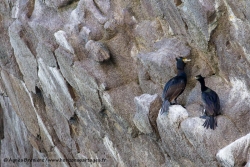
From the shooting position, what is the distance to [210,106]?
9695mm

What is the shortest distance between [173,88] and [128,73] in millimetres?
2118

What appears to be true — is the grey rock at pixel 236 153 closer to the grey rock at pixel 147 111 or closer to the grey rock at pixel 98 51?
the grey rock at pixel 147 111

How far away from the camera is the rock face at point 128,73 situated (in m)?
9.82

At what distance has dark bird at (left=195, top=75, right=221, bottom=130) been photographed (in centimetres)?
952

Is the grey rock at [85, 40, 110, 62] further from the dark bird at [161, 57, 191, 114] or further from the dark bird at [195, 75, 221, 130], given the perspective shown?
the dark bird at [195, 75, 221, 130]

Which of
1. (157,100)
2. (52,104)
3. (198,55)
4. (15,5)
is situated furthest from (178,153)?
(15,5)

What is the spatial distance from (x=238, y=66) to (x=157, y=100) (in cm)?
186

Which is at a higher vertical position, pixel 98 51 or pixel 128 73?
pixel 98 51

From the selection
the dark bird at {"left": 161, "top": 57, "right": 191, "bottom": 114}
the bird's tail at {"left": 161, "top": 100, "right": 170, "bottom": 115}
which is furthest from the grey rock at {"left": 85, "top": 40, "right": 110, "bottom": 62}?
the bird's tail at {"left": 161, "top": 100, "right": 170, "bottom": 115}

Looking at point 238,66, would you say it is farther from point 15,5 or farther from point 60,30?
point 15,5

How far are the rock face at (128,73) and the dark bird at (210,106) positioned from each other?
0.43 ft

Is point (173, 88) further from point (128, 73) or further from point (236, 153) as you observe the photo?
point (236, 153)

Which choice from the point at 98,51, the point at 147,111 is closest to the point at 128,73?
the point at 98,51

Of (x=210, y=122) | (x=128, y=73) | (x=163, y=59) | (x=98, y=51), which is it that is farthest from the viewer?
(x=128, y=73)
